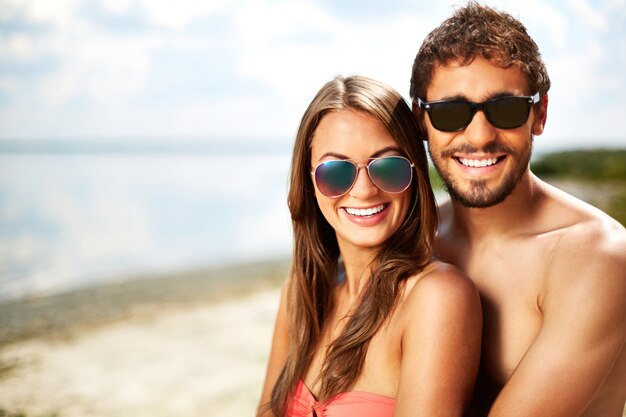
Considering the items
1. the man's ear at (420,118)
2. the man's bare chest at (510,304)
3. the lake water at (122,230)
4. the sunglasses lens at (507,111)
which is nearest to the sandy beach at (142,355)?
the lake water at (122,230)

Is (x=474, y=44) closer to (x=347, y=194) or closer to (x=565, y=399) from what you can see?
(x=347, y=194)

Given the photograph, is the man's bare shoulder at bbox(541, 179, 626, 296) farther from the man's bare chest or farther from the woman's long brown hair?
the woman's long brown hair

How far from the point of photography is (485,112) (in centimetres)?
307

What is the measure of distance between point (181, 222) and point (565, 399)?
71.0 ft

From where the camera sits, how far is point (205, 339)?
9.05 metres

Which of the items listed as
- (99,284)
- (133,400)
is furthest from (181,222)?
(133,400)

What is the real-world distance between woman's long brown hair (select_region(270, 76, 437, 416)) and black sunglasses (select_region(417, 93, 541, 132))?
0.13 metres

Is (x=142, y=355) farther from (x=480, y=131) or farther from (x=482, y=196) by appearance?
(x=480, y=131)

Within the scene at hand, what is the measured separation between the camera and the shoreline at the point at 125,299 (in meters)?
9.95

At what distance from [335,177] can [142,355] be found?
20.4ft

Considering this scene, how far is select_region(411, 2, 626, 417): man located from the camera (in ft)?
9.20

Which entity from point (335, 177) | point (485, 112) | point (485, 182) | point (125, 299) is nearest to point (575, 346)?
point (485, 182)

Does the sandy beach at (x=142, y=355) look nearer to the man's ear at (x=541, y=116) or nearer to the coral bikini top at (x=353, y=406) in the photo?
the coral bikini top at (x=353, y=406)

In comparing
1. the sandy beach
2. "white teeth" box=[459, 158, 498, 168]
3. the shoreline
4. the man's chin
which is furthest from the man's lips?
the shoreline
